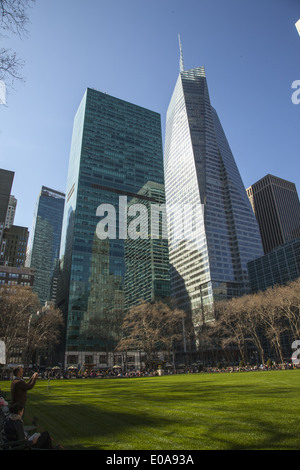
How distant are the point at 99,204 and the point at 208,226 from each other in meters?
65.4

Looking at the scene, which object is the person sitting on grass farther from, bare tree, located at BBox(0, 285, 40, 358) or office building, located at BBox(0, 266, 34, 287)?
office building, located at BBox(0, 266, 34, 287)

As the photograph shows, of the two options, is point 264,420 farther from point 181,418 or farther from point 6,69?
point 6,69

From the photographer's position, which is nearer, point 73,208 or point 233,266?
point 73,208

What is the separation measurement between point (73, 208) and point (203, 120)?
11827cm

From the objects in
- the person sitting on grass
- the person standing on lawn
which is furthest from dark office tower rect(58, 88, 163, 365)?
the person sitting on grass

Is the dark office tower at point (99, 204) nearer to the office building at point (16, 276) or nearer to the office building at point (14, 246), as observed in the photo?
the office building at point (16, 276)

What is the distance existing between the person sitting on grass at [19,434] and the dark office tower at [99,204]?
81.8 m

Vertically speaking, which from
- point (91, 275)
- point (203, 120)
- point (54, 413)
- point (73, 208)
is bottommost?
point (54, 413)

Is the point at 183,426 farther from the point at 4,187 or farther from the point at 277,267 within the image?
the point at 4,187

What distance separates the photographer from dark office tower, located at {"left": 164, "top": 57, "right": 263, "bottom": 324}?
151 m

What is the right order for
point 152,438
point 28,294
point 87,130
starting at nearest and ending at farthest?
point 152,438
point 28,294
point 87,130

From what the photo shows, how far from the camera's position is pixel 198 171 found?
591 ft

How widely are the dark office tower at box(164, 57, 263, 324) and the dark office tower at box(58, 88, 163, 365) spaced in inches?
1172
